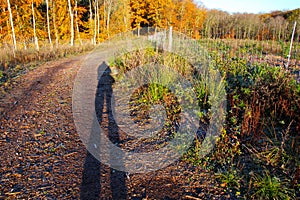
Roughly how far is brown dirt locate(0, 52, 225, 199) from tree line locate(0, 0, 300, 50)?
19.0 feet

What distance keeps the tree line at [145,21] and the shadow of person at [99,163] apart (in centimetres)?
389

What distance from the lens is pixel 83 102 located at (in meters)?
5.45

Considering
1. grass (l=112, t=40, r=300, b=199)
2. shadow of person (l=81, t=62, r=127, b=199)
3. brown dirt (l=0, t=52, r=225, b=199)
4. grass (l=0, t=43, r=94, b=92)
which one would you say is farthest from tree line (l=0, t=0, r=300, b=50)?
brown dirt (l=0, t=52, r=225, b=199)

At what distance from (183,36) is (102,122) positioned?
197 inches

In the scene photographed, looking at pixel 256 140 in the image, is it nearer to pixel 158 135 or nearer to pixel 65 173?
pixel 158 135

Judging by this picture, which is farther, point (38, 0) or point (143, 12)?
point (143, 12)

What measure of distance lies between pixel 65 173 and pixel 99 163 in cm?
44

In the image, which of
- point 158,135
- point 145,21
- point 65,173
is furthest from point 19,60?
point 65,173

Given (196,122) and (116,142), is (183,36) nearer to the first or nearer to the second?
(196,122)

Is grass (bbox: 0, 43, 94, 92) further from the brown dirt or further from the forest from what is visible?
the brown dirt

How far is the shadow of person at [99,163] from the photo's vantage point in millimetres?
2589

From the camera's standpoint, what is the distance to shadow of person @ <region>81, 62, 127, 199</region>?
2589 mm

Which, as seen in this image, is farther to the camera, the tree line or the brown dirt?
the tree line

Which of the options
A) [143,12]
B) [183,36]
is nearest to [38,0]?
[143,12]
